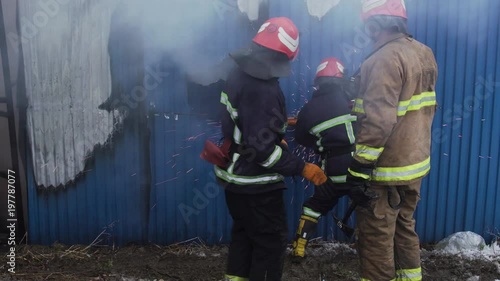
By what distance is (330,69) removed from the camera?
154 inches

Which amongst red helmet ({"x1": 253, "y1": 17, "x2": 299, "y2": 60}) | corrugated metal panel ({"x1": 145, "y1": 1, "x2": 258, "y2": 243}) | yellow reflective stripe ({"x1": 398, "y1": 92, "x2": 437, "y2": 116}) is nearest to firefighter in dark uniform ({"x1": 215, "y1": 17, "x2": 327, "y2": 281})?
red helmet ({"x1": 253, "y1": 17, "x2": 299, "y2": 60})

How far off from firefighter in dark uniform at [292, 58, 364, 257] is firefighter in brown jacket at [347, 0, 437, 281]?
1.61 feet

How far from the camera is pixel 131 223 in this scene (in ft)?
14.6

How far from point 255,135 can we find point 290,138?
1332 mm

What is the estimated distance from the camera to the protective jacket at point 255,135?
3.05m

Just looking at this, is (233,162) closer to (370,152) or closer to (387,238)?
(370,152)

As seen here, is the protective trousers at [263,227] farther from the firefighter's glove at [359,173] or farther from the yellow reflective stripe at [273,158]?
the firefighter's glove at [359,173]

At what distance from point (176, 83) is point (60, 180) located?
137cm

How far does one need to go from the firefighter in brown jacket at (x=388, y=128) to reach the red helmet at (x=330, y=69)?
1.57 feet

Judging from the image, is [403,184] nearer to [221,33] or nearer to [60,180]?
[221,33]

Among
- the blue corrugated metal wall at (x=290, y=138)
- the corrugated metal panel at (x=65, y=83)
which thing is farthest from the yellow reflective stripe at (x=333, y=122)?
the corrugated metal panel at (x=65, y=83)

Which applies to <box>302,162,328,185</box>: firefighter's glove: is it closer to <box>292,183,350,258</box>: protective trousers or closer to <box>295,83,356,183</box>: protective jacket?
<box>295,83,356,183</box>: protective jacket

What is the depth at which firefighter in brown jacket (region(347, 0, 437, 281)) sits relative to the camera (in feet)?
9.95

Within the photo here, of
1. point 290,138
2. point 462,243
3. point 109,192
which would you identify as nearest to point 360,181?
point 290,138
